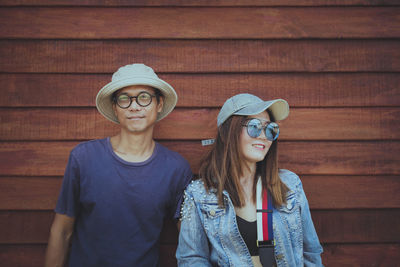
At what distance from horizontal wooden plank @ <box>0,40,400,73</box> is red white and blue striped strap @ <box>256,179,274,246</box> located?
1.10 metres

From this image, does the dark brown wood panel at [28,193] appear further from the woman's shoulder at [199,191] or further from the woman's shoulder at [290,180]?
the woman's shoulder at [290,180]

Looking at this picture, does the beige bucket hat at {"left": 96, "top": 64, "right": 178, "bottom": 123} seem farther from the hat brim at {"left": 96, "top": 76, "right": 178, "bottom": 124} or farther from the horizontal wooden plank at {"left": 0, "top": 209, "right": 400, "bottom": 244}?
the horizontal wooden plank at {"left": 0, "top": 209, "right": 400, "bottom": 244}

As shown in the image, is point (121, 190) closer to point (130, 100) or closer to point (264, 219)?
point (130, 100)

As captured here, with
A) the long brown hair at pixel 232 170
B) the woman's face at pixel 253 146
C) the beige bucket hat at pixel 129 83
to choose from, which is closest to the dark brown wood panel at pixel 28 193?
the beige bucket hat at pixel 129 83

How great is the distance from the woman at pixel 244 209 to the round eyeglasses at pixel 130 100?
535 millimetres

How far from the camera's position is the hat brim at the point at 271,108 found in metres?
1.77

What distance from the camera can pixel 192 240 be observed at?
1.79 metres

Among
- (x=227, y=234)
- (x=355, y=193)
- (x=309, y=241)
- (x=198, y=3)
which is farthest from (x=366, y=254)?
(x=198, y=3)

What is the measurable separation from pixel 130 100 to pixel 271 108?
993mm

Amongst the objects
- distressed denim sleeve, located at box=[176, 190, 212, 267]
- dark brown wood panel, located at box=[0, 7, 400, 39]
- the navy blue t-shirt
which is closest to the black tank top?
distressed denim sleeve, located at box=[176, 190, 212, 267]

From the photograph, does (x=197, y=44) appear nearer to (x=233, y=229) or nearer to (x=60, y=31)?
(x=60, y=31)

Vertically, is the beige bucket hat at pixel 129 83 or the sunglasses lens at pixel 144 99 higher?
the beige bucket hat at pixel 129 83

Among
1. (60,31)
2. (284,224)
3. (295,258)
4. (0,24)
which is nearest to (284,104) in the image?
(284,224)

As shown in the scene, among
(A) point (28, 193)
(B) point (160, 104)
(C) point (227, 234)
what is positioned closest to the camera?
(C) point (227, 234)
